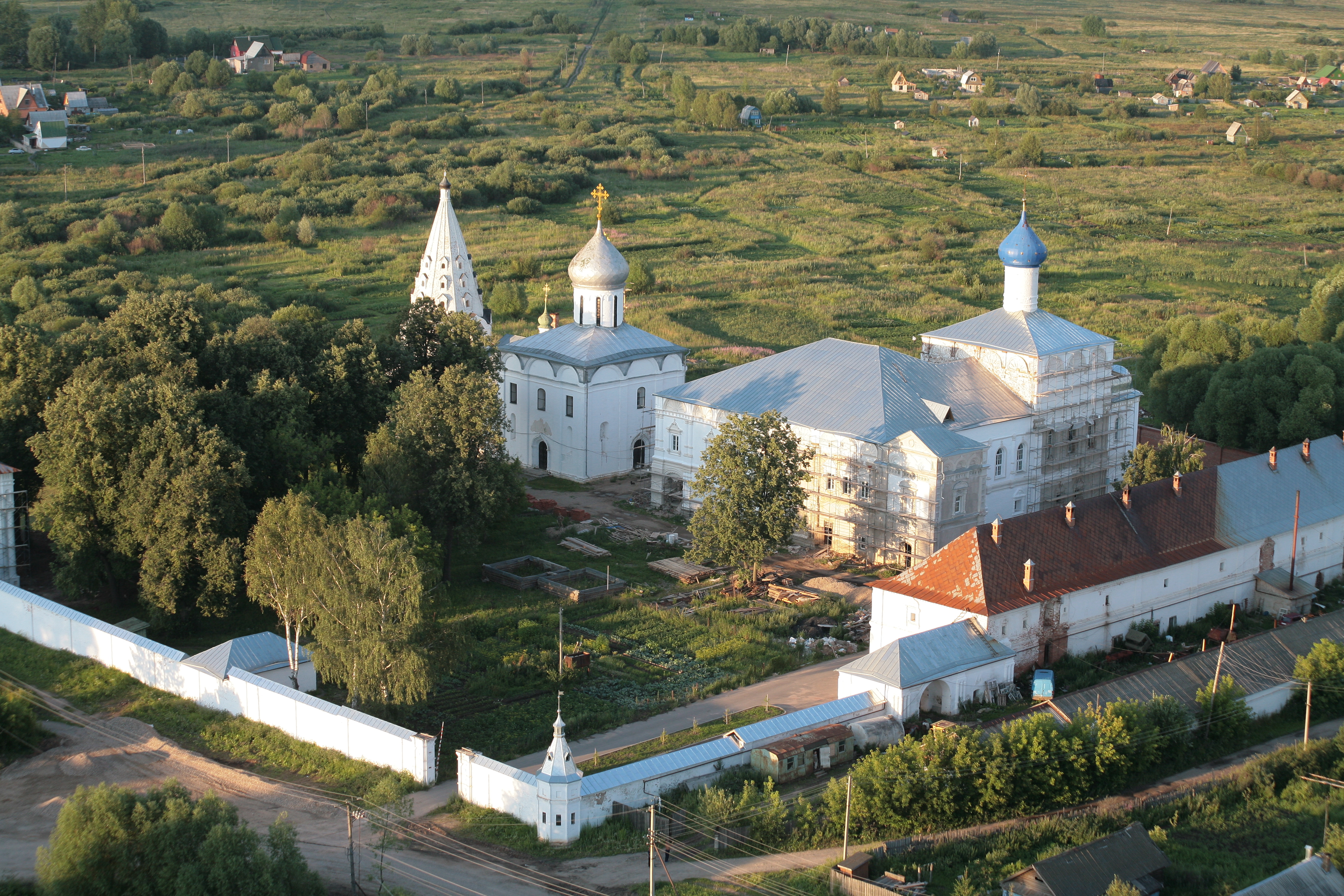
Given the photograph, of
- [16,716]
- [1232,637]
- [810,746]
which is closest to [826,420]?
[1232,637]

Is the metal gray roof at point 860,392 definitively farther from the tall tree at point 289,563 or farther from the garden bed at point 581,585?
the tall tree at point 289,563

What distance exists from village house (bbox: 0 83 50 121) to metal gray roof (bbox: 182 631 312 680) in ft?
234

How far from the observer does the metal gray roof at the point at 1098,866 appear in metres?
21.4

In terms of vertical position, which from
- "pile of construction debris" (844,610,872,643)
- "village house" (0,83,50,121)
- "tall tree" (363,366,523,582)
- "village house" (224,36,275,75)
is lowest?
"pile of construction debris" (844,610,872,643)

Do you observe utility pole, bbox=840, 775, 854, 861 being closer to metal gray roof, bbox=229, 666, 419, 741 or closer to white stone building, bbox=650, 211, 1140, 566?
metal gray roof, bbox=229, 666, 419, 741

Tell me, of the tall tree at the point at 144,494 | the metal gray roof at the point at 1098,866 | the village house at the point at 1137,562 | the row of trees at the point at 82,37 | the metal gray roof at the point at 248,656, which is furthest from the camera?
the row of trees at the point at 82,37

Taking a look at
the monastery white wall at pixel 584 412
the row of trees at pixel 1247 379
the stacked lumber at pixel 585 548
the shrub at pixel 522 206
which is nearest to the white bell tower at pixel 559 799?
the stacked lumber at pixel 585 548

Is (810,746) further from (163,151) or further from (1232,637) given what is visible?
(163,151)

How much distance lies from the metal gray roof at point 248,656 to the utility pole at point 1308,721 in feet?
60.7

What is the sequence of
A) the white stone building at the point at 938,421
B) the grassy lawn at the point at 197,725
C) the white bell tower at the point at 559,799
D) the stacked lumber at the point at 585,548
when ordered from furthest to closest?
the stacked lumber at the point at 585,548 → the white stone building at the point at 938,421 → the grassy lawn at the point at 197,725 → the white bell tower at the point at 559,799

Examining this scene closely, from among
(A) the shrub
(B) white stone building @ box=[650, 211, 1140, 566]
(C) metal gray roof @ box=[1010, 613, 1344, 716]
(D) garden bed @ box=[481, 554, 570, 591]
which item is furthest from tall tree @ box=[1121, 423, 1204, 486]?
(A) the shrub

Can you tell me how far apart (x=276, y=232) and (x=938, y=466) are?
159ft

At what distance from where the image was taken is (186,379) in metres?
34.8

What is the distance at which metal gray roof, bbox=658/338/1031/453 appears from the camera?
37.8 meters
